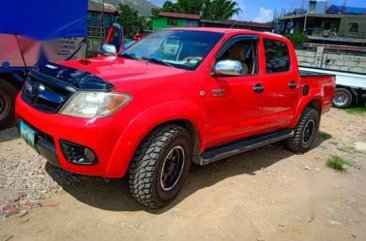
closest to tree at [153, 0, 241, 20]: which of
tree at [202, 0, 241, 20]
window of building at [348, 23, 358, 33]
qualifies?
tree at [202, 0, 241, 20]

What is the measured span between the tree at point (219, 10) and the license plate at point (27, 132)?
2235 inches

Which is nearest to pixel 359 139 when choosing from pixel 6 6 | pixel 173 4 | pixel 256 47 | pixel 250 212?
pixel 256 47

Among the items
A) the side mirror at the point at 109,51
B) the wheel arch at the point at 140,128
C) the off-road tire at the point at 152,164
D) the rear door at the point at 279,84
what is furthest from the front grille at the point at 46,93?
the rear door at the point at 279,84

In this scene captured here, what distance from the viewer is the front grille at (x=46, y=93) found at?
346 centimetres

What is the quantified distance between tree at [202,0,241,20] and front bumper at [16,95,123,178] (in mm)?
57107

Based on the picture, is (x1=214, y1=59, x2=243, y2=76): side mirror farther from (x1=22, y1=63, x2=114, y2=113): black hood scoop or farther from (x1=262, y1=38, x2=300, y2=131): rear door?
(x1=22, y1=63, x2=114, y2=113): black hood scoop

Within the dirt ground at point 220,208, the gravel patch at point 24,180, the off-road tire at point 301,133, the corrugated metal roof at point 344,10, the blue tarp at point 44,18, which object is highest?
the corrugated metal roof at point 344,10

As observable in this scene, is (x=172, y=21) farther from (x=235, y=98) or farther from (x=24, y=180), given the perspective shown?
(x=24, y=180)

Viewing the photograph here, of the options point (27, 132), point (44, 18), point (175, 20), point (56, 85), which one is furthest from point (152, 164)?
point (175, 20)

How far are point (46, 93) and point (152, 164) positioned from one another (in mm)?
1172

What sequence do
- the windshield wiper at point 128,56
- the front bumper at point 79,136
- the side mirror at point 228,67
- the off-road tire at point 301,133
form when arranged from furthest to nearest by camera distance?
the off-road tire at point 301,133 < the windshield wiper at point 128,56 < the side mirror at point 228,67 < the front bumper at point 79,136

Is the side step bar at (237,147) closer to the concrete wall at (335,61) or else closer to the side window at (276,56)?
the side window at (276,56)

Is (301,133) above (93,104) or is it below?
below

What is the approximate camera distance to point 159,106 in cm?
362
